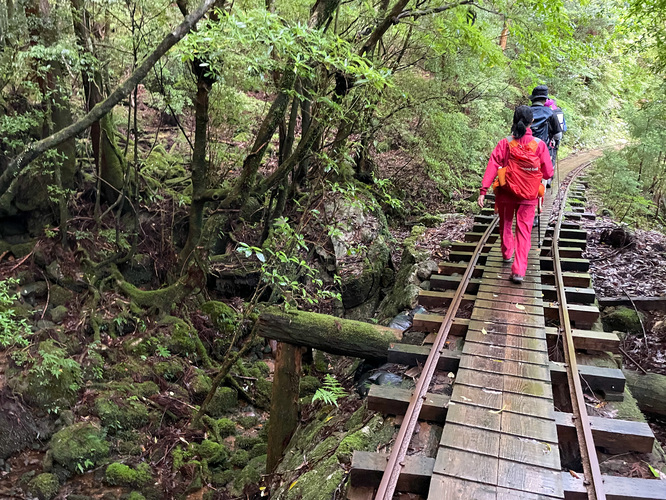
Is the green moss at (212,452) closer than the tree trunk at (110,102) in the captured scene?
No

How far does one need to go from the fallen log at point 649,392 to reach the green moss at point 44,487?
7024 millimetres

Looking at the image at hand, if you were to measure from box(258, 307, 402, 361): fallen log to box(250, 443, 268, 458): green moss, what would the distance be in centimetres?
235

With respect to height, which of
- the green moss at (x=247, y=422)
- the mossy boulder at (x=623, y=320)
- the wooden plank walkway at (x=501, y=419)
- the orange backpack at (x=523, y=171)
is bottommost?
the green moss at (x=247, y=422)

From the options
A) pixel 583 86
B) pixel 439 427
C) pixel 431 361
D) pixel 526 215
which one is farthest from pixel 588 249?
pixel 583 86

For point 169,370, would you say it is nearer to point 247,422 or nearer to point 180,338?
point 180,338

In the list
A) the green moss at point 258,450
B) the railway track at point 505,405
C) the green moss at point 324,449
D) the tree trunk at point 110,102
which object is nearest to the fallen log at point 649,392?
the railway track at point 505,405

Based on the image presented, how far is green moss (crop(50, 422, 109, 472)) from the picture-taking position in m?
6.05

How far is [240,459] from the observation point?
6656mm

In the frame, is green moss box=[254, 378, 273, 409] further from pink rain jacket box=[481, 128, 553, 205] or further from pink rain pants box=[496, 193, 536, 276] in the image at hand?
pink rain jacket box=[481, 128, 553, 205]

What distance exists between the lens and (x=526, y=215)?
6.11m

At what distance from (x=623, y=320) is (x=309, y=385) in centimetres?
510

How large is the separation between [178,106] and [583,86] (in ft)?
67.6

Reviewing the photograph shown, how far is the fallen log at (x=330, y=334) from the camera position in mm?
5465

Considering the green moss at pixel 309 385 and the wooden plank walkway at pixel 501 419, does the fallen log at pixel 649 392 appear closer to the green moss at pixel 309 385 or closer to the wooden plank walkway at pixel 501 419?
the wooden plank walkway at pixel 501 419
